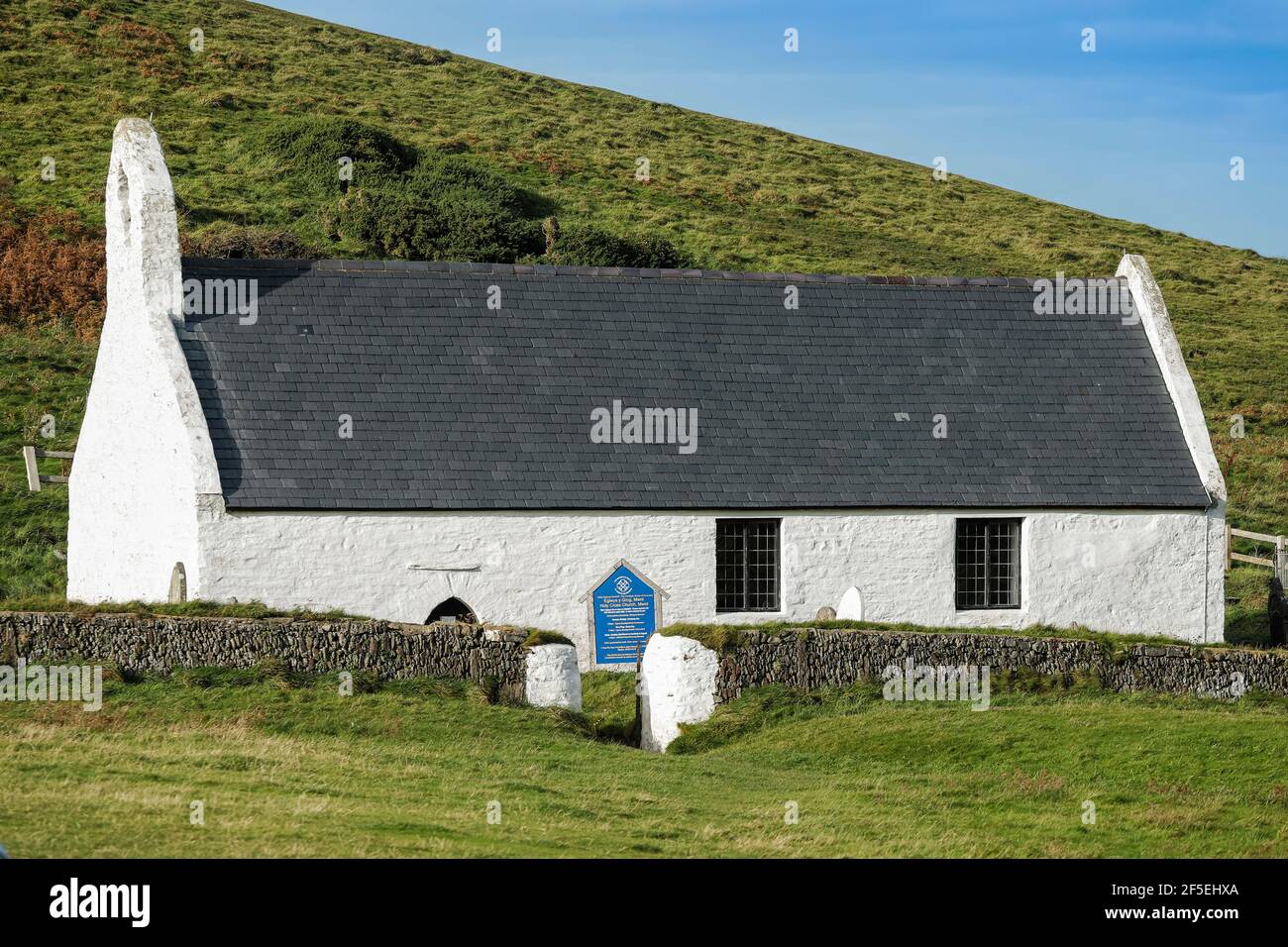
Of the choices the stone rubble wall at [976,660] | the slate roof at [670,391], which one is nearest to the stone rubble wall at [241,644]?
the stone rubble wall at [976,660]

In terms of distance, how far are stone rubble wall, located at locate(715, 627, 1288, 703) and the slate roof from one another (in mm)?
5462

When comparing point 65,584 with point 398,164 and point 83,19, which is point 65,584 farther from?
point 83,19

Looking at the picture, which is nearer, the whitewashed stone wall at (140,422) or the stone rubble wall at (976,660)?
the stone rubble wall at (976,660)

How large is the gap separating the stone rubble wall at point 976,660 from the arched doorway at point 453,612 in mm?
6021

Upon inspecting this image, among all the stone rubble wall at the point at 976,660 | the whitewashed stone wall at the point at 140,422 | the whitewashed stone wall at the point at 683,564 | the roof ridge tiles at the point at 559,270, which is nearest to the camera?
the stone rubble wall at the point at 976,660

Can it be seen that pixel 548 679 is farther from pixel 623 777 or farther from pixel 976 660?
pixel 976 660

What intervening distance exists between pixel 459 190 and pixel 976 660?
4154 centimetres

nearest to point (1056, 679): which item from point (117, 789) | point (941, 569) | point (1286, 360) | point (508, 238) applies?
point (941, 569)

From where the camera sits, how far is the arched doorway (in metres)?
26.6

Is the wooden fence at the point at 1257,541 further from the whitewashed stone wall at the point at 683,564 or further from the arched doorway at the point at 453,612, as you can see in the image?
the arched doorway at the point at 453,612

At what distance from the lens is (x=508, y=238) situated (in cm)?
5675

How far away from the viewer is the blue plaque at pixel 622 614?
27.2m

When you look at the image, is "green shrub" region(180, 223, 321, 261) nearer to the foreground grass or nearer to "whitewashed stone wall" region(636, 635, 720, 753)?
"whitewashed stone wall" region(636, 635, 720, 753)
